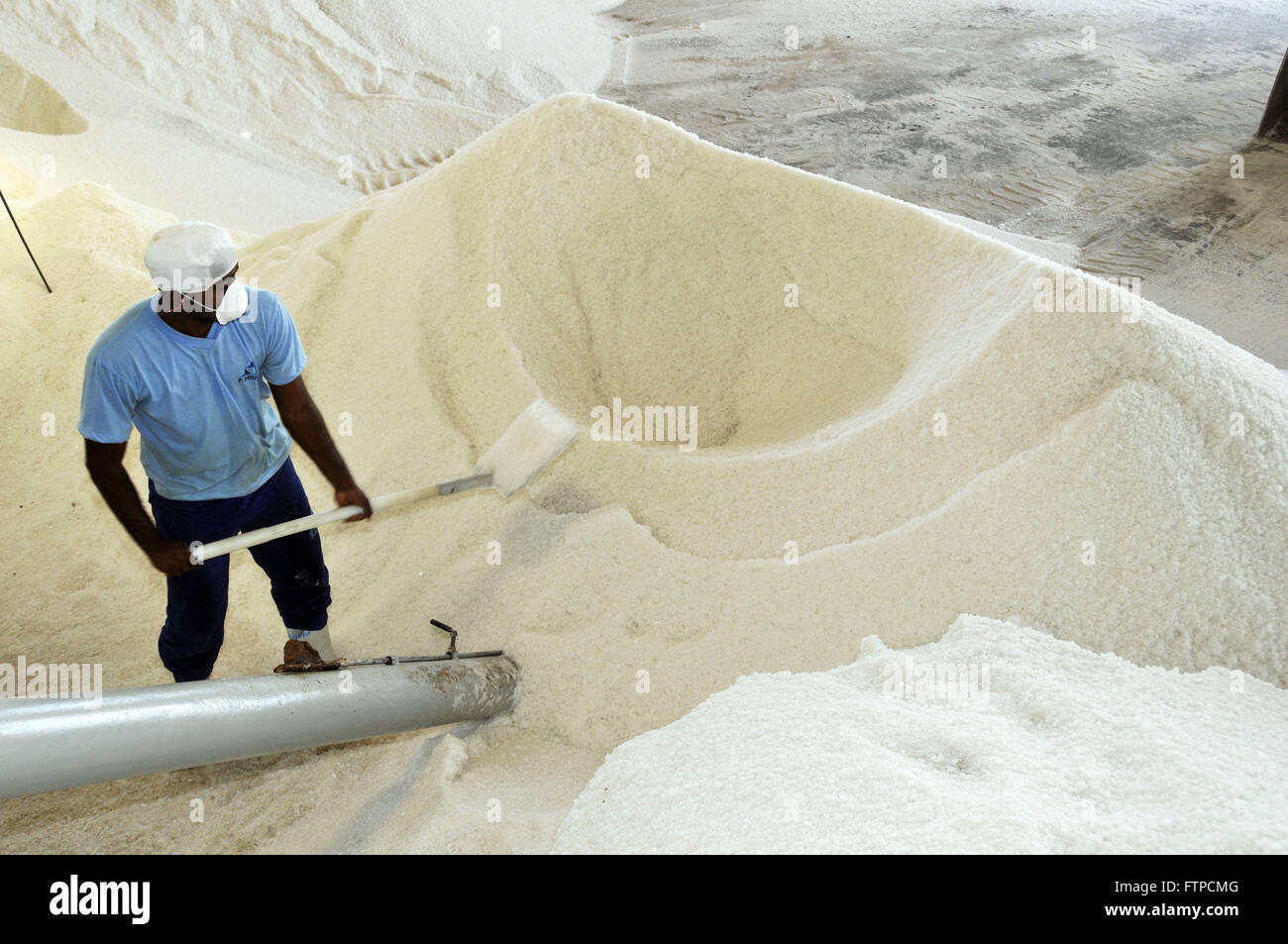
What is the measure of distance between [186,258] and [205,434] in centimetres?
36

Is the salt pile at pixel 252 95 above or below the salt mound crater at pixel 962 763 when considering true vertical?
above

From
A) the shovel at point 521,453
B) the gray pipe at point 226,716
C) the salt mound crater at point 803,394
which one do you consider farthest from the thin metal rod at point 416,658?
the shovel at point 521,453

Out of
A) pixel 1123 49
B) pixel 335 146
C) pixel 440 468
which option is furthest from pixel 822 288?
pixel 1123 49

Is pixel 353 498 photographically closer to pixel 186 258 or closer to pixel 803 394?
pixel 186 258

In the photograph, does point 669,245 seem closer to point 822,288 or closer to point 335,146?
point 822,288

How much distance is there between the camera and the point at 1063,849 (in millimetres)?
1108

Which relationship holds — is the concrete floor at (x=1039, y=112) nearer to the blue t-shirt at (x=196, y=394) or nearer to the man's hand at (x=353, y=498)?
the man's hand at (x=353, y=498)

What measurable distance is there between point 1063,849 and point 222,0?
5.43 meters

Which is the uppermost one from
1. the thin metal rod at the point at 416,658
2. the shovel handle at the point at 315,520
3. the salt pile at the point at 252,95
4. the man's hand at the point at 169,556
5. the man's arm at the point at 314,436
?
the salt pile at the point at 252,95

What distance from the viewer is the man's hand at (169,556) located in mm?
1749

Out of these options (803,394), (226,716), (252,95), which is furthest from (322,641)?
(252,95)

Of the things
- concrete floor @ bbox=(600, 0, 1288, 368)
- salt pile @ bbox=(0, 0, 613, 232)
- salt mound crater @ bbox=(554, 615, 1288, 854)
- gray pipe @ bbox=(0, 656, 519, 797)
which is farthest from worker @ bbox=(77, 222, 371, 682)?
concrete floor @ bbox=(600, 0, 1288, 368)

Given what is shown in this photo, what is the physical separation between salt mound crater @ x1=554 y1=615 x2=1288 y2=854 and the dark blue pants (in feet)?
2.91

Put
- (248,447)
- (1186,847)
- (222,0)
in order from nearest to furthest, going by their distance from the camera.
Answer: (1186,847)
(248,447)
(222,0)
